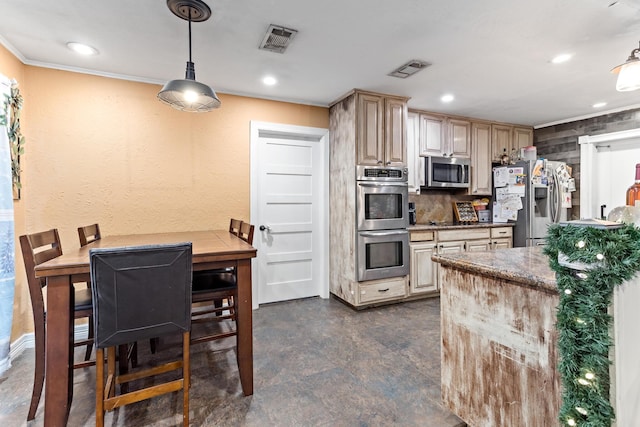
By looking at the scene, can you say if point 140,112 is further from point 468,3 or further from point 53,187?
point 468,3

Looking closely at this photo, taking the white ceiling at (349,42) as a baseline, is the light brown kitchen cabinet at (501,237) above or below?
below

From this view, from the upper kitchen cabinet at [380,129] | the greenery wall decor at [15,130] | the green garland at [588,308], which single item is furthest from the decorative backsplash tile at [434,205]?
the greenery wall decor at [15,130]

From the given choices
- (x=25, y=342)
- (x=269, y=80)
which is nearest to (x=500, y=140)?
(x=269, y=80)

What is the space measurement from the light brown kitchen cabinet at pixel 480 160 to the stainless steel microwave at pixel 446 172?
0.53 feet

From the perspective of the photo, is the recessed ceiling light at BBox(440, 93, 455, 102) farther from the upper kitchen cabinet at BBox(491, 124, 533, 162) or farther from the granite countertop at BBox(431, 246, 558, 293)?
the granite countertop at BBox(431, 246, 558, 293)

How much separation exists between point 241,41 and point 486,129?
12.3ft

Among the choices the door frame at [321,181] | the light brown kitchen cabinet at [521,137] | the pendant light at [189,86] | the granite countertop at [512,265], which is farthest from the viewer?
the light brown kitchen cabinet at [521,137]

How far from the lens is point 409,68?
2.76m

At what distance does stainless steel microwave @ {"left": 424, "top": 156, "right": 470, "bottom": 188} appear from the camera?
403cm

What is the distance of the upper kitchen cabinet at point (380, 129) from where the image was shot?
3314mm

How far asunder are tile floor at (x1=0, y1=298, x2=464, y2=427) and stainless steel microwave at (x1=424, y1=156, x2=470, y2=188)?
1.89m

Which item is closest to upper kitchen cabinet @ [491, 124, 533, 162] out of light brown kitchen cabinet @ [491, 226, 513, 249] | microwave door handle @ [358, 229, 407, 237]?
light brown kitchen cabinet @ [491, 226, 513, 249]

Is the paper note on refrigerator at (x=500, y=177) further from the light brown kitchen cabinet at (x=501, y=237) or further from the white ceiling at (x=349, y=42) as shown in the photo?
the white ceiling at (x=349, y=42)

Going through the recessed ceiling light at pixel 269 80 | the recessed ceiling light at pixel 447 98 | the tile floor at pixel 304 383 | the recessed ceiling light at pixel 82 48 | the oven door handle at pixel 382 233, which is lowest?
the tile floor at pixel 304 383
